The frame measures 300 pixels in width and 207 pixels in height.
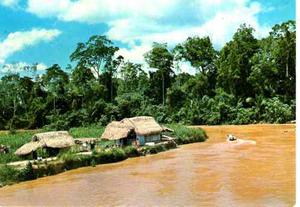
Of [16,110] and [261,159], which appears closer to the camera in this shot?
[261,159]

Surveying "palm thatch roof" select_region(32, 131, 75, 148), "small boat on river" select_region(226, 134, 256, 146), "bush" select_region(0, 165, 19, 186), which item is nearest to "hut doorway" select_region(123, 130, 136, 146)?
"palm thatch roof" select_region(32, 131, 75, 148)

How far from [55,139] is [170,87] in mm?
14335

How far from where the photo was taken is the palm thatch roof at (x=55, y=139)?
14.1 metres

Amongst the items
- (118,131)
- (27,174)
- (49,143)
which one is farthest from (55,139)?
(118,131)

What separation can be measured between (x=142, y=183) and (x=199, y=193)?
1.89 meters

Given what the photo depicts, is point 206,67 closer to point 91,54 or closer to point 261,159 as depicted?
point 91,54

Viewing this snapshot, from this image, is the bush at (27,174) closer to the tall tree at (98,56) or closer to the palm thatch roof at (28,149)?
the palm thatch roof at (28,149)

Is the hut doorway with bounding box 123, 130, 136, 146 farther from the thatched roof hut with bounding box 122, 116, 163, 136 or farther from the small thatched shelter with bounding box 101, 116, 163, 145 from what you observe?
the thatched roof hut with bounding box 122, 116, 163, 136

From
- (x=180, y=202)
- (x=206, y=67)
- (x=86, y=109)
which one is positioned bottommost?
(x=180, y=202)

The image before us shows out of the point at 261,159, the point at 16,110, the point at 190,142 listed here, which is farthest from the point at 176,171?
the point at 16,110

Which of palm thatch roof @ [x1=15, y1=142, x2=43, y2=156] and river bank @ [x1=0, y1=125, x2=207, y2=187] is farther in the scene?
palm thatch roof @ [x1=15, y1=142, x2=43, y2=156]

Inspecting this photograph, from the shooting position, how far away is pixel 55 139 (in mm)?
14352

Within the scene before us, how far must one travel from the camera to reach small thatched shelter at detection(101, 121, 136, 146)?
650 inches

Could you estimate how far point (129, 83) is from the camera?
28344mm
